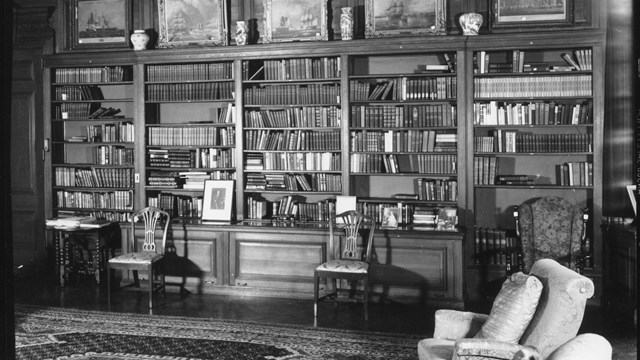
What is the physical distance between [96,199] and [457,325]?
202 inches

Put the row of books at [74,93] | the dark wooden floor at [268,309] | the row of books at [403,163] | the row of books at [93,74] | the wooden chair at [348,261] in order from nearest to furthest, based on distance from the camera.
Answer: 1. the dark wooden floor at [268,309]
2. the wooden chair at [348,261]
3. the row of books at [403,163]
4. the row of books at [93,74]
5. the row of books at [74,93]

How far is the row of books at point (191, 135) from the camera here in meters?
6.88

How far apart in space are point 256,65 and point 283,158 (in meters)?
1.06

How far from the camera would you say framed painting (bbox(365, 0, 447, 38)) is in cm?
629

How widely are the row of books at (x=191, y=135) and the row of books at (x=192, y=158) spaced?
95 mm

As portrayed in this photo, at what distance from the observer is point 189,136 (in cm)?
697

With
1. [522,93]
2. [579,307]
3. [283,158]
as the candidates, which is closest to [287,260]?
[283,158]

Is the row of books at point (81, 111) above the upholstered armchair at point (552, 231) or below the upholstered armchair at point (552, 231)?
above

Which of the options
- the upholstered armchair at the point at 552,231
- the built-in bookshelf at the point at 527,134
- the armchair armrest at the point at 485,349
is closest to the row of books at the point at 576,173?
the built-in bookshelf at the point at 527,134

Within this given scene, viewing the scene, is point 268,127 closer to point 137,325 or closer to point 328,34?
point 328,34

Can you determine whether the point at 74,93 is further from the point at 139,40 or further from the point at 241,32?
the point at 241,32

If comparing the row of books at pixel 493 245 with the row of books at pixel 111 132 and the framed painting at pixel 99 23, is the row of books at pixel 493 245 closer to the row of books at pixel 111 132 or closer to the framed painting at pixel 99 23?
the row of books at pixel 111 132

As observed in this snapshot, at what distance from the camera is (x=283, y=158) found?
677 centimetres

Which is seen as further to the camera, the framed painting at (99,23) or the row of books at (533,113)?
the framed painting at (99,23)
